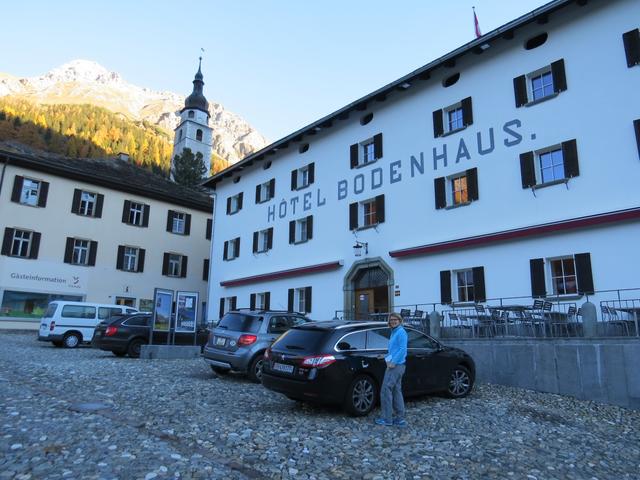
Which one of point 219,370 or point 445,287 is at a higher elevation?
point 445,287

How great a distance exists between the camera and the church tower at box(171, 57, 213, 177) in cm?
7141

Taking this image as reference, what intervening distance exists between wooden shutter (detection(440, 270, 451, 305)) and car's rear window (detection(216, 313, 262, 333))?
7.75 metres

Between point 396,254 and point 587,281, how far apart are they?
22.9ft

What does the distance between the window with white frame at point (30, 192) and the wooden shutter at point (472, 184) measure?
25.6 meters

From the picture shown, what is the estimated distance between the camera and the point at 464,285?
55.2 ft

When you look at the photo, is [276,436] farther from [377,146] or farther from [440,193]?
[377,146]

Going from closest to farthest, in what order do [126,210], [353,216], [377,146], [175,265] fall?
[377,146]
[353,216]
[126,210]
[175,265]

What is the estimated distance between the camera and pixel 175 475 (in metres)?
4.70

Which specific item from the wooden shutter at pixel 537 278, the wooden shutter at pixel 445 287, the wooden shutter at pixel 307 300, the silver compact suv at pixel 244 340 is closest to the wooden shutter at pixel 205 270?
the wooden shutter at pixel 307 300

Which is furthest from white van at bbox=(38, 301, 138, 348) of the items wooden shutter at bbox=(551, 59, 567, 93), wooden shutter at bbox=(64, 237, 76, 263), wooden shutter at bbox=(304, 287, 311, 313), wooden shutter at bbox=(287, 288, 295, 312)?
wooden shutter at bbox=(551, 59, 567, 93)

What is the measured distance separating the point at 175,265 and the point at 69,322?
15.6 m

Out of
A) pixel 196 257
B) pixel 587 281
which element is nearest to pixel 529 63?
pixel 587 281

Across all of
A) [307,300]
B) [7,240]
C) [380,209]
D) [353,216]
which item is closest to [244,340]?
[380,209]

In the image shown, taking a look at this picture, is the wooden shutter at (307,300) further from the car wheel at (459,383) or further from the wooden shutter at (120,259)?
the wooden shutter at (120,259)
